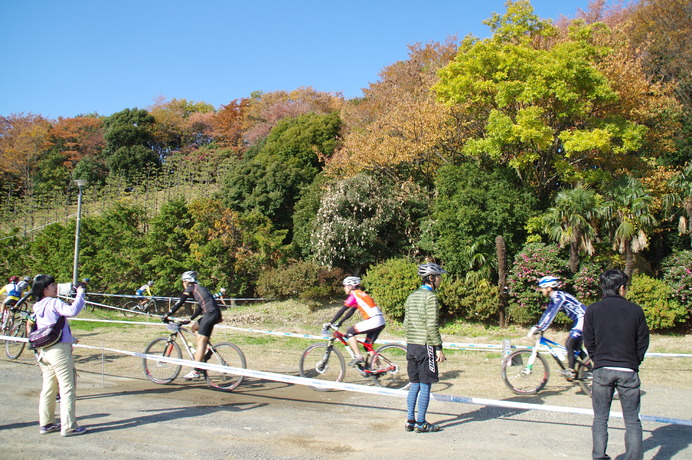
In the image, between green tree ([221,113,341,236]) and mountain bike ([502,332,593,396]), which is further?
green tree ([221,113,341,236])

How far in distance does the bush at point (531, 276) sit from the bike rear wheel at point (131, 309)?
49.8ft

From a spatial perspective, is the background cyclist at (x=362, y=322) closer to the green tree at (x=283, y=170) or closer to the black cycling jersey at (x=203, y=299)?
the black cycling jersey at (x=203, y=299)

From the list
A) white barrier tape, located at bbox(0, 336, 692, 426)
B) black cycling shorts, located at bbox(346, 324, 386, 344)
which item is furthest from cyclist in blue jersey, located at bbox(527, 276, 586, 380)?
black cycling shorts, located at bbox(346, 324, 386, 344)

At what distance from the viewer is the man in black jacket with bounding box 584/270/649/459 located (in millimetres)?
4648

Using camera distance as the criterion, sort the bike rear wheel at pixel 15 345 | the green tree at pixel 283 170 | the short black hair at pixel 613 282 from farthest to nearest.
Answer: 1. the green tree at pixel 283 170
2. the bike rear wheel at pixel 15 345
3. the short black hair at pixel 613 282

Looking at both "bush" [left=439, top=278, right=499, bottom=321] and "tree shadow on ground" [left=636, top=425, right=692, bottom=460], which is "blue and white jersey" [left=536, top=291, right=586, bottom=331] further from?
"bush" [left=439, top=278, right=499, bottom=321]

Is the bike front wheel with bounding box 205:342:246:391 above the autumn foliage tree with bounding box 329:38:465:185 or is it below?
below

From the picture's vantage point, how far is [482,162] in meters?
21.8

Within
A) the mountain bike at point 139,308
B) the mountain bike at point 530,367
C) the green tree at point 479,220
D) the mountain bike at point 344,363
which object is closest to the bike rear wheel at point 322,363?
the mountain bike at point 344,363

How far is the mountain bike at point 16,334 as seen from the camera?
10.9m

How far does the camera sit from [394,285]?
18.8m

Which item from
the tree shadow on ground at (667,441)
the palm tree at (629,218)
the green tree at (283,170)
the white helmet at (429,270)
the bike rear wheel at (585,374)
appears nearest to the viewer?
the tree shadow on ground at (667,441)

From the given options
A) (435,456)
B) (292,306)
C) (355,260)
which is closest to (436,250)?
(355,260)

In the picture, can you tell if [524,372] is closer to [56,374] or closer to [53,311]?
[56,374]
